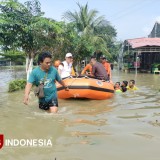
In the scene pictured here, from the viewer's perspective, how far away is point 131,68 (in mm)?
34719

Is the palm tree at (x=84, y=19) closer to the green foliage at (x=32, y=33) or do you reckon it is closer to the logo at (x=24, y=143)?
the green foliage at (x=32, y=33)

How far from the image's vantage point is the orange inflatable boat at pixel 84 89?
32.1 ft

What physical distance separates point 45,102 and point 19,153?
2278 mm

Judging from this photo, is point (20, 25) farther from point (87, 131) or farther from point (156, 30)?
point (156, 30)

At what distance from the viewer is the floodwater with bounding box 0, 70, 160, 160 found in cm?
455

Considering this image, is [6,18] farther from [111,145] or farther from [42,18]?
[111,145]

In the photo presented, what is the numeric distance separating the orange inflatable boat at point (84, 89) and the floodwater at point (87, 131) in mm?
841

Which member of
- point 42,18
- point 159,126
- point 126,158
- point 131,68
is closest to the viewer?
point 126,158

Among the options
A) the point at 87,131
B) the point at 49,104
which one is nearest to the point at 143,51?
the point at 49,104

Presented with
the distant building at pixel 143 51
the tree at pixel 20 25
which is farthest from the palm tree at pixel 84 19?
the tree at pixel 20 25

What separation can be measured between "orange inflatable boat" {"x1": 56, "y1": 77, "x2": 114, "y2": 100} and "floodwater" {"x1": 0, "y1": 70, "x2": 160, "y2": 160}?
841 mm

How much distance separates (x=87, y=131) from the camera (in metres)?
5.80

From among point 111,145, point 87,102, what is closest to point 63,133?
point 111,145

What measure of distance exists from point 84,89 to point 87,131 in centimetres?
404
